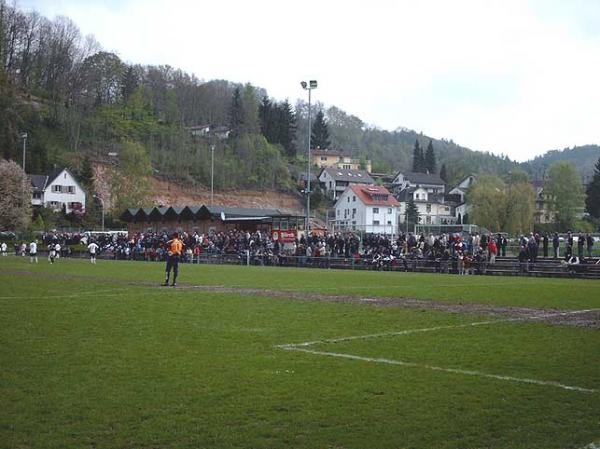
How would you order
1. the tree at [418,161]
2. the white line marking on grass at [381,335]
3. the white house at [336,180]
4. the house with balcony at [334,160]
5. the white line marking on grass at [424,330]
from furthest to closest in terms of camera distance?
the tree at [418,161]
the house with balcony at [334,160]
the white house at [336,180]
the white line marking on grass at [424,330]
the white line marking on grass at [381,335]

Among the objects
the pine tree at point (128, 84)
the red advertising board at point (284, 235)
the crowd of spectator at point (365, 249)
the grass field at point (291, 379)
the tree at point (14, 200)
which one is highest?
the pine tree at point (128, 84)

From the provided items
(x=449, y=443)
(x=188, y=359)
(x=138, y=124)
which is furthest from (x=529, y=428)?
(x=138, y=124)

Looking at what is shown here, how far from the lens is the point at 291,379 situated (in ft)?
28.6

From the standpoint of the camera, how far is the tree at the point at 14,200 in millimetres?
77188

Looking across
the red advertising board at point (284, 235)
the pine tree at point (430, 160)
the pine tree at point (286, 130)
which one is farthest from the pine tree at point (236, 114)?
the red advertising board at point (284, 235)

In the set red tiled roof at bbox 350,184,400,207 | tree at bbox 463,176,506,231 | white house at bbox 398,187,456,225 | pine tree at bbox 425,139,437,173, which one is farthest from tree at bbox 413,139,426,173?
tree at bbox 463,176,506,231

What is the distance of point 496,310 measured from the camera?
1675 centimetres

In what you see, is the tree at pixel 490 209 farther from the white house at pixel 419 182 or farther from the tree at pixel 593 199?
the white house at pixel 419 182

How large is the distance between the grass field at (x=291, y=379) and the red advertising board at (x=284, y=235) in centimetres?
3837

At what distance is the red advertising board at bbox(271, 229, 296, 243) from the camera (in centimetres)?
5494

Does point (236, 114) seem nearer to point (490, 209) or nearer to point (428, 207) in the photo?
point (428, 207)

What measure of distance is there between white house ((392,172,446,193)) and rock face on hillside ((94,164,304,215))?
28.7m

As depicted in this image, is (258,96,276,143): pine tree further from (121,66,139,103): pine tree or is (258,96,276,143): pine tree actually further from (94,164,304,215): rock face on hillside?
(121,66,139,103): pine tree

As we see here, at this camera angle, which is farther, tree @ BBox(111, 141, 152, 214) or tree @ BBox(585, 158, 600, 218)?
tree @ BBox(585, 158, 600, 218)
